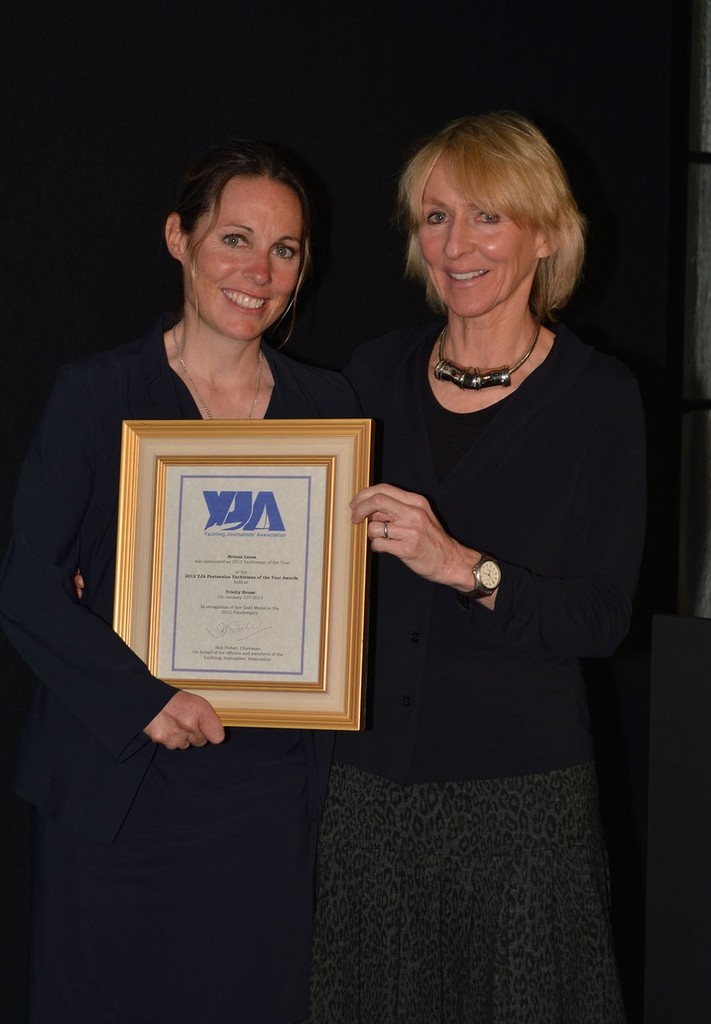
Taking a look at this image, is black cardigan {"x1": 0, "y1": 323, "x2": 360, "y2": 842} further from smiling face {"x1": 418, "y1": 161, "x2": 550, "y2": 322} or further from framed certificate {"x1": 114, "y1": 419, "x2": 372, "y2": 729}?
smiling face {"x1": 418, "y1": 161, "x2": 550, "y2": 322}

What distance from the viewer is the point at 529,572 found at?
181 centimetres

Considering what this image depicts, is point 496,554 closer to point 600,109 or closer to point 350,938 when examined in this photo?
point 350,938

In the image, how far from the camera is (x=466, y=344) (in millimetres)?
2020

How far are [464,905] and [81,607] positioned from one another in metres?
0.77

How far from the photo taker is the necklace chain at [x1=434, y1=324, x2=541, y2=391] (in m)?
1.98

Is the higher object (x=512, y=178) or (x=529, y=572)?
(x=512, y=178)

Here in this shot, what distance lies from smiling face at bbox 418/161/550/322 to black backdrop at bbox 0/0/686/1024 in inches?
32.2

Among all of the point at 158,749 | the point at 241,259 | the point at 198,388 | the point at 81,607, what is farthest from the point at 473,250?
the point at 158,749

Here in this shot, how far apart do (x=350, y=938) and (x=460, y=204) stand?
123cm

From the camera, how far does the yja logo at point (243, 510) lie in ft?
5.90
